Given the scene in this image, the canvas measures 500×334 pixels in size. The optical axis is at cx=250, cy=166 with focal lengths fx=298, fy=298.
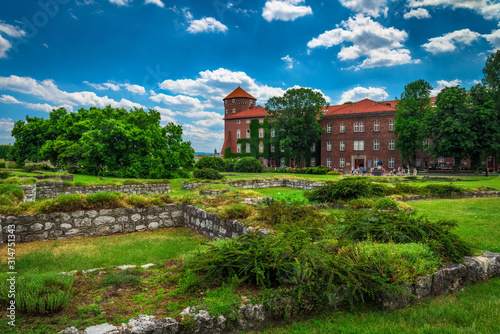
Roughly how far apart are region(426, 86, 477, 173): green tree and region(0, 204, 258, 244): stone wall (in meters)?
39.1

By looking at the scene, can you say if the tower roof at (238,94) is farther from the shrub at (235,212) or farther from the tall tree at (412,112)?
the shrub at (235,212)

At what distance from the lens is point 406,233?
4.61 m

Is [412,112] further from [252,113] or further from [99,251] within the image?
[99,251]

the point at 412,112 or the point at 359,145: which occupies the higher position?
the point at 412,112

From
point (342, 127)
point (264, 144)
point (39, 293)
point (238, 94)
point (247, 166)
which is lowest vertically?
point (39, 293)

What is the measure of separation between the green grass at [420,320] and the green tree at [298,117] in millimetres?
49656

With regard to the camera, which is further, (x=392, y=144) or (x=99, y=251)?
(x=392, y=144)

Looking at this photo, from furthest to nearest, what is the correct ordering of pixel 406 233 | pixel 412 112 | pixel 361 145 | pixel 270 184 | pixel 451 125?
1. pixel 361 145
2. pixel 412 112
3. pixel 451 125
4. pixel 270 184
5. pixel 406 233

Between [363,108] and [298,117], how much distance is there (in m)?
12.8

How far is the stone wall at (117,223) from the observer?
6785mm

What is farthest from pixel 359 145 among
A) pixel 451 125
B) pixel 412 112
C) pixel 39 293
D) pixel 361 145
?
pixel 39 293

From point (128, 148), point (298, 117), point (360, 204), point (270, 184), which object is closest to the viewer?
point (360, 204)

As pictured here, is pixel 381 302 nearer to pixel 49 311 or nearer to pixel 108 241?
pixel 49 311

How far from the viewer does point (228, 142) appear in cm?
6981
